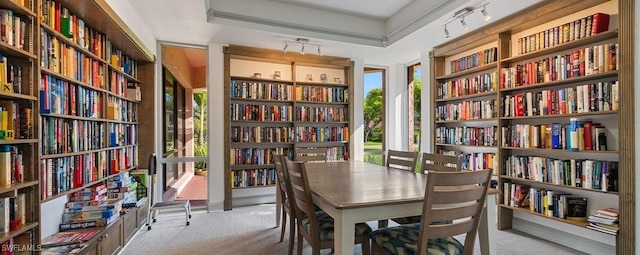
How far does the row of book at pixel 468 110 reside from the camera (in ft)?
11.5

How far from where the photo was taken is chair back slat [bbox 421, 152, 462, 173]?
8.00 feet

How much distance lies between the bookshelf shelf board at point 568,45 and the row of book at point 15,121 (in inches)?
163

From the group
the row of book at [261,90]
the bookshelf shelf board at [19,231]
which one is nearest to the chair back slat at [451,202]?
the bookshelf shelf board at [19,231]

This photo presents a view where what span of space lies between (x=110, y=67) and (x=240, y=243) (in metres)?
2.22

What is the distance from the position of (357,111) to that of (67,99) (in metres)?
3.78

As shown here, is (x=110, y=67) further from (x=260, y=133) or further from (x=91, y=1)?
(x=260, y=133)

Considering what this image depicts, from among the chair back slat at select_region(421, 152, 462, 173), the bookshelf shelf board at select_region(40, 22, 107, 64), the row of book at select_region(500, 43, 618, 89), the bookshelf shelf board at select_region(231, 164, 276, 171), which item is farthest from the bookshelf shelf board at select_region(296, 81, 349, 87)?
the bookshelf shelf board at select_region(40, 22, 107, 64)

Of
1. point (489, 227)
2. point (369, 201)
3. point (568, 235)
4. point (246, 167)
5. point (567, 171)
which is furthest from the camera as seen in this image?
point (246, 167)

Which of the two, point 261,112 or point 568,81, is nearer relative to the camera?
point 568,81

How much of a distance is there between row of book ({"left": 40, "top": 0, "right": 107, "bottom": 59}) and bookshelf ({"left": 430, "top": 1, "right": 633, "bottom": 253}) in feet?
13.2

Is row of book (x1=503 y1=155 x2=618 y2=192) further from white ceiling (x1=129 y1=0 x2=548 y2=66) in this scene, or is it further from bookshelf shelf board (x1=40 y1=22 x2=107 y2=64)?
bookshelf shelf board (x1=40 y1=22 x2=107 y2=64)

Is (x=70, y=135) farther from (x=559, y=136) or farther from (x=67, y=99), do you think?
(x=559, y=136)

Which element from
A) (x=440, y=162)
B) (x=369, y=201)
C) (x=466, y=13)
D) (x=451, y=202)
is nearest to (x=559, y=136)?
(x=440, y=162)

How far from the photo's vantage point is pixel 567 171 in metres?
2.69
